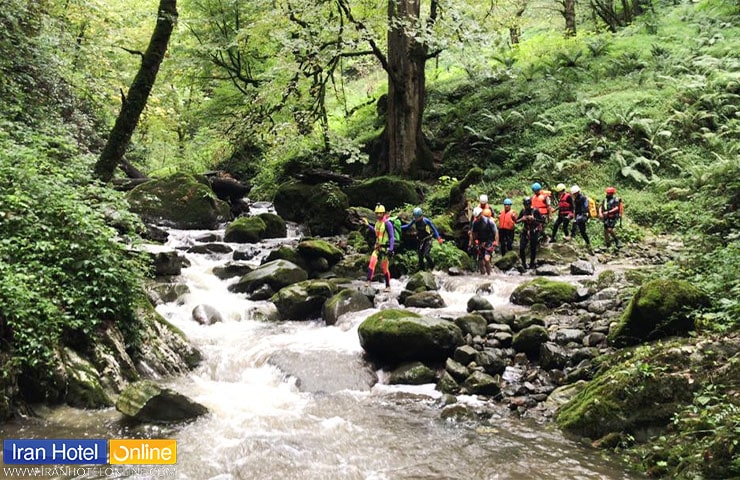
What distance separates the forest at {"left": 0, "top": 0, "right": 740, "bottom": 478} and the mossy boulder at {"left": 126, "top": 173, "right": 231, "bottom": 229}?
1238 mm

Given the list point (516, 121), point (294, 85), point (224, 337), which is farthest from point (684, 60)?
point (224, 337)

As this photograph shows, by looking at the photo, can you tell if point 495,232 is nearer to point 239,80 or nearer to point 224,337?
point 224,337

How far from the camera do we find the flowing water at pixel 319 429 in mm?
5164

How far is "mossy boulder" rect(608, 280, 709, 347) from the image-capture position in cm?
668

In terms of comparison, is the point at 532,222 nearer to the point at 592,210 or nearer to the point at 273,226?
the point at 592,210

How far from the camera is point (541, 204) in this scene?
1451 centimetres

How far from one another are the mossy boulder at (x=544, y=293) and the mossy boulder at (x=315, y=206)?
8667 millimetres

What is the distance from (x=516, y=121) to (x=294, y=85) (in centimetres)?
1054

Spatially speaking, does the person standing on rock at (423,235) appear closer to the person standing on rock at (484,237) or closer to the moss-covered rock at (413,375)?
the person standing on rock at (484,237)

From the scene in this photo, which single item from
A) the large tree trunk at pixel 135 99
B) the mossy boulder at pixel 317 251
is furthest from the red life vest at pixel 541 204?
the large tree trunk at pixel 135 99

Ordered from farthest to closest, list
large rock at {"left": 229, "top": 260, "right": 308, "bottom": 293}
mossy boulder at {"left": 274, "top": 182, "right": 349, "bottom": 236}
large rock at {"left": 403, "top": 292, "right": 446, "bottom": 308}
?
mossy boulder at {"left": 274, "top": 182, "right": 349, "bottom": 236} → large rock at {"left": 229, "top": 260, "right": 308, "bottom": 293} → large rock at {"left": 403, "top": 292, "right": 446, "bottom": 308}

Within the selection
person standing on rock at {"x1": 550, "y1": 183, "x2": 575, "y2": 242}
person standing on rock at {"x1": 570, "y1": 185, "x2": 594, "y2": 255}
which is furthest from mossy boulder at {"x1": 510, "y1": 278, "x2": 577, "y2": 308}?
person standing on rock at {"x1": 550, "y1": 183, "x2": 575, "y2": 242}

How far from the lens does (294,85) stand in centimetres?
1697
